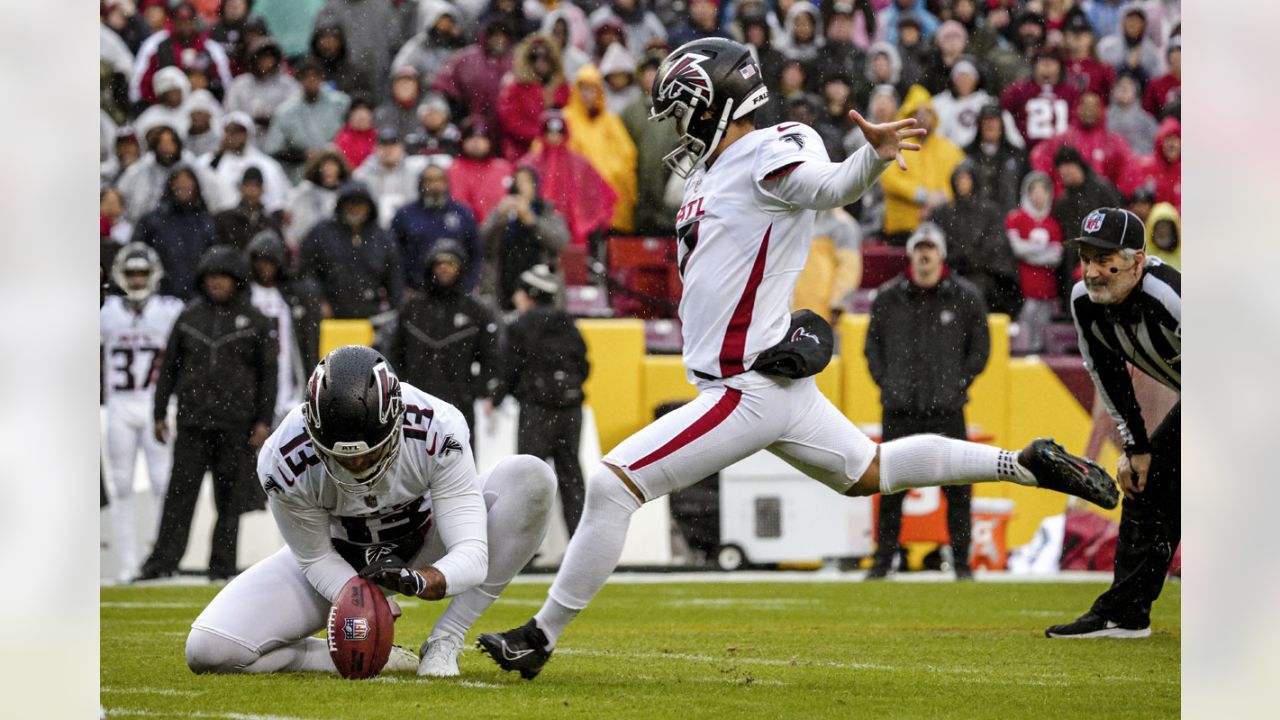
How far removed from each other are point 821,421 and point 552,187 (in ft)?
22.4

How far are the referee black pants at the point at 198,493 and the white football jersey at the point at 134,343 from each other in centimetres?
59

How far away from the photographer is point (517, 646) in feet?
16.4

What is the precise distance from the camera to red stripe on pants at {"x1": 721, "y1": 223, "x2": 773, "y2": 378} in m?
4.98

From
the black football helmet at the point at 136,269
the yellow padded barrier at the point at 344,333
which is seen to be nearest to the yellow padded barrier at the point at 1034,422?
the yellow padded barrier at the point at 344,333

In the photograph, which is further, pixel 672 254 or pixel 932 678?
pixel 672 254

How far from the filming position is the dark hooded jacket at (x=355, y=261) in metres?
10.8

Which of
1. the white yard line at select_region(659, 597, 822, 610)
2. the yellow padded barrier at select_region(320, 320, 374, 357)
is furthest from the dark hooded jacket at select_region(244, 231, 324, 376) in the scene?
the white yard line at select_region(659, 597, 822, 610)

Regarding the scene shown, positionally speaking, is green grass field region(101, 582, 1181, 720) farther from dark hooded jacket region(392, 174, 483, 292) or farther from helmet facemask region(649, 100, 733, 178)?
dark hooded jacket region(392, 174, 483, 292)

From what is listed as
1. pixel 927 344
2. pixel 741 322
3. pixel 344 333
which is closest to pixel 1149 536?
pixel 741 322

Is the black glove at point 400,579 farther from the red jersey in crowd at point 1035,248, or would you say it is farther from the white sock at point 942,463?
the red jersey in crowd at point 1035,248

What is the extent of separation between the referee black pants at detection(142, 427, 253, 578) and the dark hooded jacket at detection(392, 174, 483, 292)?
1718 mm

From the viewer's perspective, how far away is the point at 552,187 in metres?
11.6
